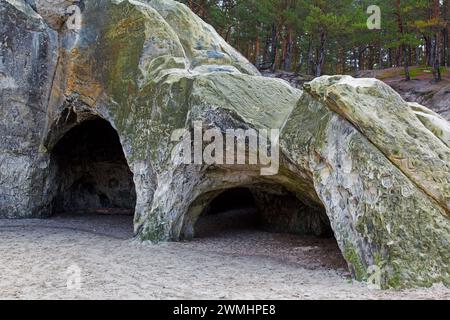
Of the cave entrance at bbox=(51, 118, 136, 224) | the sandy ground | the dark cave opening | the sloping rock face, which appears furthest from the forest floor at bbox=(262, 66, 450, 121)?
the sandy ground

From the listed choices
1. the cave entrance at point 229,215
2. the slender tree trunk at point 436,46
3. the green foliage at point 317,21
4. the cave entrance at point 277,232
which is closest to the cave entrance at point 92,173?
the cave entrance at point 229,215

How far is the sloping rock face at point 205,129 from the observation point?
751cm

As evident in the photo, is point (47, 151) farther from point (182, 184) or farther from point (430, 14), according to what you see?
point (430, 14)

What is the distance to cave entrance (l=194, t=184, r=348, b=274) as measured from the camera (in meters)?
10.4

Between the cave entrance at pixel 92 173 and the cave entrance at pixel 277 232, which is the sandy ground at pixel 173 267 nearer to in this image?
the cave entrance at pixel 277 232

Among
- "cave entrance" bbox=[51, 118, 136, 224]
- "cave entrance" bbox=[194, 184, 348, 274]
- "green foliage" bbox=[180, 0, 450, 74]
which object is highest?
"green foliage" bbox=[180, 0, 450, 74]

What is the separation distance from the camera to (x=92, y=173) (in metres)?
19.5

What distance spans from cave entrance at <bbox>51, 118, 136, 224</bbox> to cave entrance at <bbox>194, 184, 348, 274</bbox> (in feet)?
13.5

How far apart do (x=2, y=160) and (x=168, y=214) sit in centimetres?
743

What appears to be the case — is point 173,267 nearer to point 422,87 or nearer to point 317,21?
point 317,21

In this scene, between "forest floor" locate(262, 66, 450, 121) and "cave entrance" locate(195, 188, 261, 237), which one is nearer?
"cave entrance" locate(195, 188, 261, 237)

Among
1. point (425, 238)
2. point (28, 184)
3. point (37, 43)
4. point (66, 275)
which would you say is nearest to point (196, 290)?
point (66, 275)

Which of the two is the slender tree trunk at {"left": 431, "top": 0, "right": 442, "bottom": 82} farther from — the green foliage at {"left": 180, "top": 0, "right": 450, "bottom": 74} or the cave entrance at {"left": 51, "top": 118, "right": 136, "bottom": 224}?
the cave entrance at {"left": 51, "top": 118, "right": 136, "bottom": 224}

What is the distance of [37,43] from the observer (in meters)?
15.0
